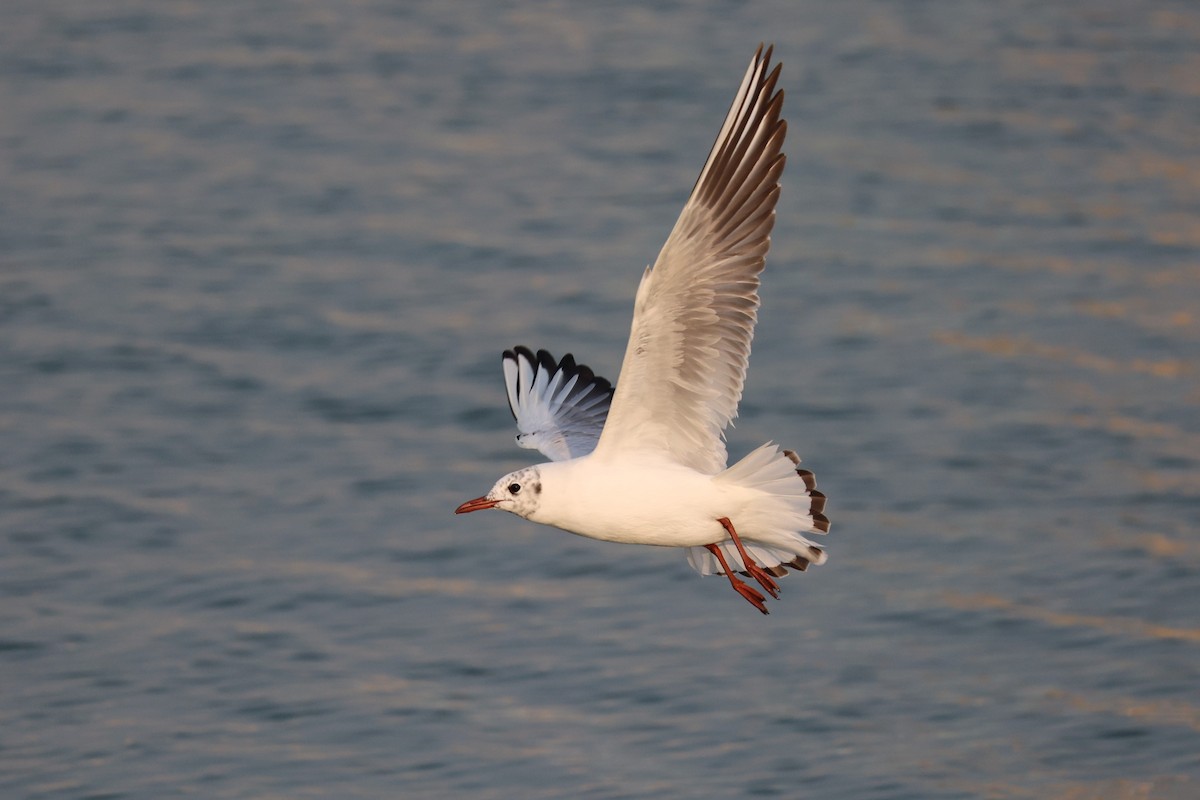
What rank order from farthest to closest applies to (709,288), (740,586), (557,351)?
(557,351) < (740,586) < (709,288)

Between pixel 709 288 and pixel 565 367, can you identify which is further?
pixel 565 367

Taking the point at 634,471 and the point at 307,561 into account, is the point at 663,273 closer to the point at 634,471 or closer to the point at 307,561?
the point at 634,471

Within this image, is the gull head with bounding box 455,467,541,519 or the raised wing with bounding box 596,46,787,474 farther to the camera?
the gull head with bounding box 455,467,541,519

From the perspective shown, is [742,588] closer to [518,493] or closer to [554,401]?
[518,493]

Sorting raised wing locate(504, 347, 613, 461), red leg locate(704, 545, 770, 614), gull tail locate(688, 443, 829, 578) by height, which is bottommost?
red leg locate(704, 545, 770, 614)

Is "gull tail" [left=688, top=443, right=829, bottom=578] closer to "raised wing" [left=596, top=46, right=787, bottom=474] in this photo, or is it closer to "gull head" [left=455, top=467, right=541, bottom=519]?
"raised wing" [left=596, top=46, right=787, bottom=474]

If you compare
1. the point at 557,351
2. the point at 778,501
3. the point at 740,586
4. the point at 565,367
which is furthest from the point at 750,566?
the point at 557,351

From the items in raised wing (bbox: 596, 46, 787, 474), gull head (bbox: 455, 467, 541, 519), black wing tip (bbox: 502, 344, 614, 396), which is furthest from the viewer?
black wing tip (bbox: 502, 344, 614, 396)

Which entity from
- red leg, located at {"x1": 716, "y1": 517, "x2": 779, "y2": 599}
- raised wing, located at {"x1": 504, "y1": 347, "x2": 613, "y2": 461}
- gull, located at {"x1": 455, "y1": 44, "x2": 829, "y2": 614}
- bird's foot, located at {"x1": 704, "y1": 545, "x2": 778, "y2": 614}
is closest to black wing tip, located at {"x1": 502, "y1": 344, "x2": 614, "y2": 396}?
raised wing, located at {"x1": 504, "y1": 347, "x2": 613, "y2": 461}

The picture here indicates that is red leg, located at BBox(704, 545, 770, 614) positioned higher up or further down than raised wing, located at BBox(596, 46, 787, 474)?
further down

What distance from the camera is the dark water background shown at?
11.9 m

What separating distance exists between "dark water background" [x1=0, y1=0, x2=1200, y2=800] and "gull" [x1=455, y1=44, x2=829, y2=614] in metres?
2.74

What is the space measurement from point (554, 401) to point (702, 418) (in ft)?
6.35

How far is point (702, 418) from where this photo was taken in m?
9.02
